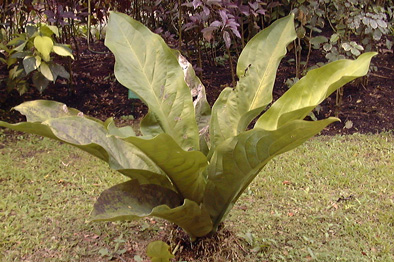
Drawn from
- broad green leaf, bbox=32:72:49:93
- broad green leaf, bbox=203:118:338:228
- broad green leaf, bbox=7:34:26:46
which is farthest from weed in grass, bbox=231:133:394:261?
broad green leaf, bbox=7:34:26:46

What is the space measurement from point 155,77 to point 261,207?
3.88 feet

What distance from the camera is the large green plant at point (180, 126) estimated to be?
1685 millimetres

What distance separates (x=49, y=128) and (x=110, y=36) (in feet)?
1.72

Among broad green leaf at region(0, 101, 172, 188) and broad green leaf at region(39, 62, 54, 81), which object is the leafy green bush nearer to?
broad green leaf at region(39, 62, 54, 81)

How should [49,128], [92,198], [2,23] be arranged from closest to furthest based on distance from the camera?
[49,128] → [92,198] → [2,23]

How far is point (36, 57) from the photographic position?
145 inches

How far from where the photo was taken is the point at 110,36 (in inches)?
75.7

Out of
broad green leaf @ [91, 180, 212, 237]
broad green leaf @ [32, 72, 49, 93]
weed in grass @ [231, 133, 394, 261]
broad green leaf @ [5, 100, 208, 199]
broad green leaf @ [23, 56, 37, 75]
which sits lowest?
weed in grass @ [231, 133, 394, 261]

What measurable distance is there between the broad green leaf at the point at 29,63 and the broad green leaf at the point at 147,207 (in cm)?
217

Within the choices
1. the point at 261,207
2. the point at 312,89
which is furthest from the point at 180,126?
the point at 261,207

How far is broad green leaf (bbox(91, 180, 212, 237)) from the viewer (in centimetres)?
168

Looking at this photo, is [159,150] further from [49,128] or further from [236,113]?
[236,113]

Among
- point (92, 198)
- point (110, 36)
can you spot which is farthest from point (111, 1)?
point (110, 36)

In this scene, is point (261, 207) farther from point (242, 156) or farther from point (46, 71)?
point (46, 71)
